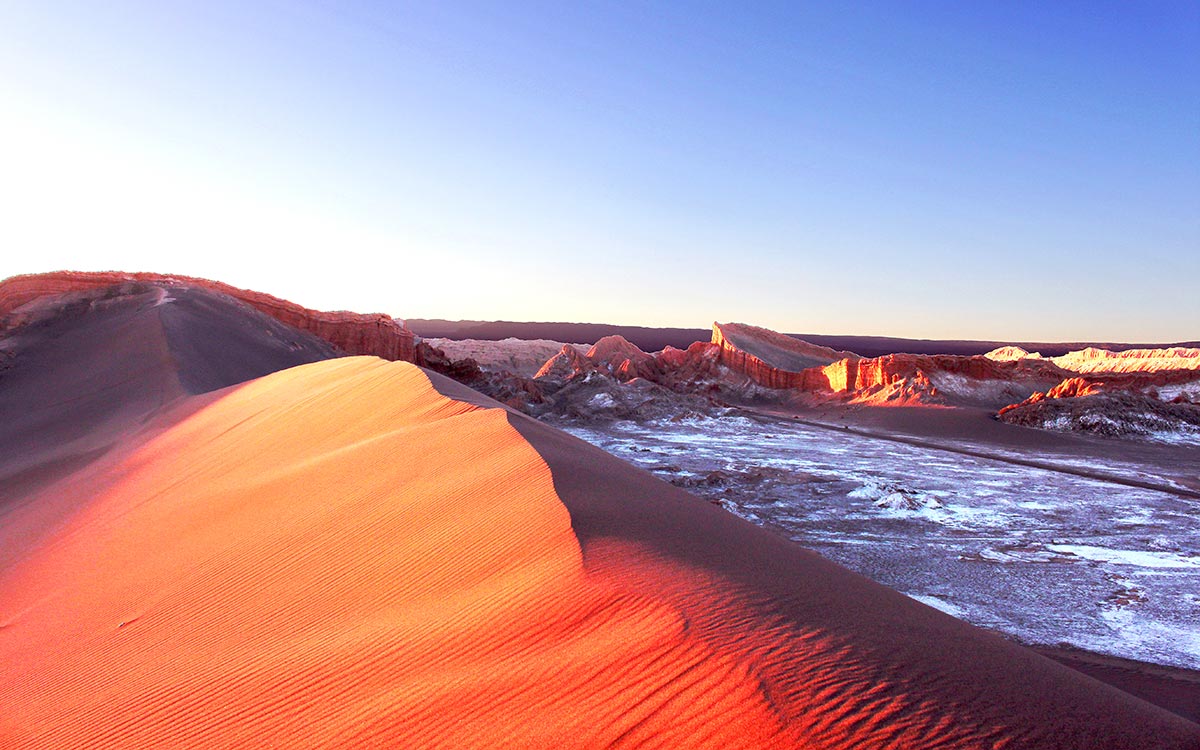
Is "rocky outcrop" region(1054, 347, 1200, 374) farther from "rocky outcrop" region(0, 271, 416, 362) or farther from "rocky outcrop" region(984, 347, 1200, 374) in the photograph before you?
"rocky outcrop" region(0, 271, 416, 362)

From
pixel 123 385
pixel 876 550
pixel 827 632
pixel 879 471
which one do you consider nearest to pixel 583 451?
pixel 876 550

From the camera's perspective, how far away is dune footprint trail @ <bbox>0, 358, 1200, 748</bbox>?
248cm

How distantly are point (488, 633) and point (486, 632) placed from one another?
0.02 meters

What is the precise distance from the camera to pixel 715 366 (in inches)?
1375

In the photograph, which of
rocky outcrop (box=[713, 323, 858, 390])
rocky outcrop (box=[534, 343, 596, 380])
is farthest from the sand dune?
rocky outcrop (box=[713, 323, 858, 390])

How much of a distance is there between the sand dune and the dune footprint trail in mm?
14

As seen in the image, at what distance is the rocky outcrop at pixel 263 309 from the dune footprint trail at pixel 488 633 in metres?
18.9

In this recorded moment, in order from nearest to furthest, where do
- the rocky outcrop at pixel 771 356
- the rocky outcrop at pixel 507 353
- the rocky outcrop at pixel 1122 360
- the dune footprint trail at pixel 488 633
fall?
Answer: the dune footprint trail at pixel 488 633
the rocky outcrop at pixel 771 356
the rocky outcrop at pixel 1122 360
the rocky outcrop at pixel 507 353

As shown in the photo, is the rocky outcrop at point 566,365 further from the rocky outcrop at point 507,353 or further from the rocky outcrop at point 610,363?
the rocky outcrop at point 507,353

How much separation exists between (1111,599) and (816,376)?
26.7 metres

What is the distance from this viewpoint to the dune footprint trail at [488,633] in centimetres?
248

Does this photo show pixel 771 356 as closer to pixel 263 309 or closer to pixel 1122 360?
pixel 263 309

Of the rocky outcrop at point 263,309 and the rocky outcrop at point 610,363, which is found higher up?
the rocky outcrop at point 263,309

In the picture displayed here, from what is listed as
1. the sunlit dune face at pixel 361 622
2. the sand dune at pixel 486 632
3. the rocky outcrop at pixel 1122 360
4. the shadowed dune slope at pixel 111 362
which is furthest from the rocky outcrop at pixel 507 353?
the sand dune at pixel 486 632
